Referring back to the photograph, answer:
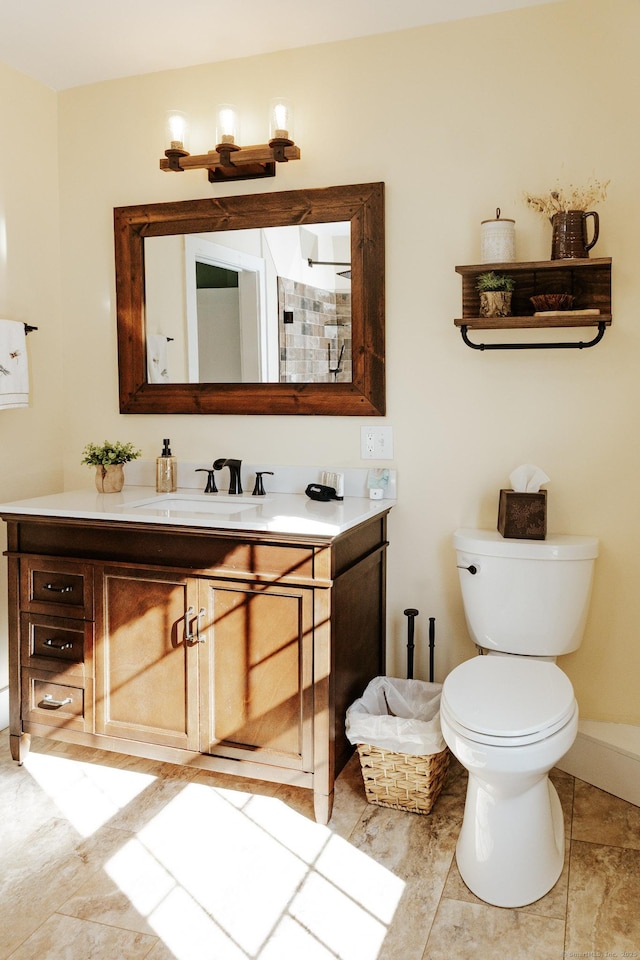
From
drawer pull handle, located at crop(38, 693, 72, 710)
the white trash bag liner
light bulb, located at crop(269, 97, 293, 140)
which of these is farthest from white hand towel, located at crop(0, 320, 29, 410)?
the white trash bag liner

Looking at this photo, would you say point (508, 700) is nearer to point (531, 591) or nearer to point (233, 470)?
point (531, 591)

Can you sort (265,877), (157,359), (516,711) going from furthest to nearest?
1. (157,359)
2. (265,877)
3. (516,711)

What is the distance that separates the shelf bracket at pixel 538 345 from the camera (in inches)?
92.4

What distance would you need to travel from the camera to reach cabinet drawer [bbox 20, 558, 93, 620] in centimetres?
243

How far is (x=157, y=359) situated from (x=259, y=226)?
643mm

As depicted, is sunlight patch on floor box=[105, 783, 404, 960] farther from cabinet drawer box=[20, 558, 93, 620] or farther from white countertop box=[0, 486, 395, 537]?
white countertop box=[0, 486, 395, 537]

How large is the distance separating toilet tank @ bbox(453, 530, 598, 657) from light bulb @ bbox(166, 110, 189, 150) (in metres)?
1.72

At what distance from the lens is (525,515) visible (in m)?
2.37

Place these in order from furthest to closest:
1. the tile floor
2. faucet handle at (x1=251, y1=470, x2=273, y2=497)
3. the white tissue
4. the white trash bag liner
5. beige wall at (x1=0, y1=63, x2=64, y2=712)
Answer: beige wall at (x1=0, y1=63, x2=64, y2=712) → faucet handle at (x1=251, y1=470, x2=273, y2=497) → the white tissue → the white trash bag liner → the tile floor

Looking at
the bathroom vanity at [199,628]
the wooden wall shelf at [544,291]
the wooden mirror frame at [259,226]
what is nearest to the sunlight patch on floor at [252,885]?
the bathroom vanity at [199,628]

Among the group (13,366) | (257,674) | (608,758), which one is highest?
(13,366)

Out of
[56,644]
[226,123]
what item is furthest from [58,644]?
[226,123]

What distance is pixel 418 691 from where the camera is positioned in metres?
2.51

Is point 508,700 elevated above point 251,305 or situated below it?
below
